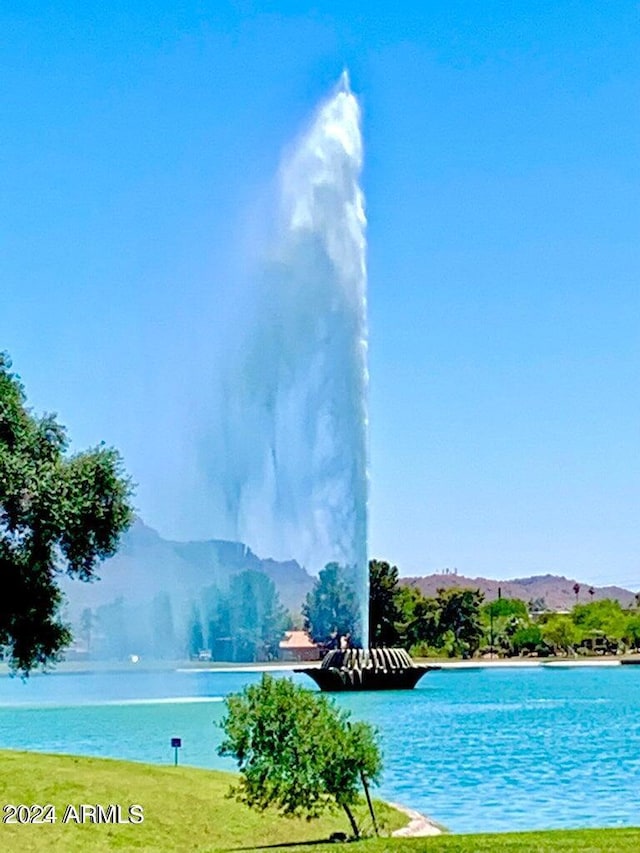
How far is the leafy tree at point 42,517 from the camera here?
3219cm

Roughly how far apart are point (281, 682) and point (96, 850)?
5263mm

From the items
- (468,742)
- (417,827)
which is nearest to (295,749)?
(417,827)

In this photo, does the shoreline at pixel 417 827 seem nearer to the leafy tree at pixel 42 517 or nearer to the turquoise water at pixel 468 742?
the turquoise water at pixel 468 742

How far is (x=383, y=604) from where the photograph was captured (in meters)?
166

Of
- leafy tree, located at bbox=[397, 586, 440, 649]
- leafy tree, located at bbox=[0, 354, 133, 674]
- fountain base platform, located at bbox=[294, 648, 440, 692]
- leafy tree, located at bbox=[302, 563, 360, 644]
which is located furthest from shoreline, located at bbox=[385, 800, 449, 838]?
leafy tree, located at bbox=[397, 586, 440, 649]

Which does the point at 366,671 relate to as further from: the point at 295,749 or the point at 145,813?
the point at 295,749

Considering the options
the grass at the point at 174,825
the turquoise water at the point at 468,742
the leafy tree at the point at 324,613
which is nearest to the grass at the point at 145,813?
the grass at the point at 174,825

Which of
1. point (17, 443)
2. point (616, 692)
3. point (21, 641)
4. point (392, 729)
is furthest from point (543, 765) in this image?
point (616, 692)

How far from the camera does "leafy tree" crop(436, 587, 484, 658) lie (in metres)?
192

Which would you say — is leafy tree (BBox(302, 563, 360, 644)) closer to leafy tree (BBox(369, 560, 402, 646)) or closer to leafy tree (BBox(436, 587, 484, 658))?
leafy tree (BBox(369, 560, 402, 646))

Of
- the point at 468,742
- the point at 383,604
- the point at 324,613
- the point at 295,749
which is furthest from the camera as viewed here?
the point at 324,613

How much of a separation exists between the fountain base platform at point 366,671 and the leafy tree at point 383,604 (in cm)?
6064

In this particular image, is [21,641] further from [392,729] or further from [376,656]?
[376,656]

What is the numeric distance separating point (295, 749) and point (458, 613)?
556 ft
